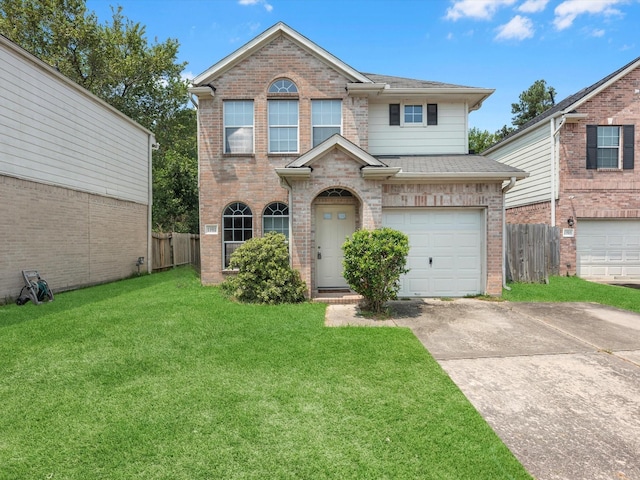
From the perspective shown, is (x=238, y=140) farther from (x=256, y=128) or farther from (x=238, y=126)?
(x=256, y=128)

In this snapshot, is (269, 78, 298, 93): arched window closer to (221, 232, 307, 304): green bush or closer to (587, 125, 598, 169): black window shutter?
(221, 232, 307, 304): green bush

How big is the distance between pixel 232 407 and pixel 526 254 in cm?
1135

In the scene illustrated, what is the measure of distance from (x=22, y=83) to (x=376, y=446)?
39.4 ft

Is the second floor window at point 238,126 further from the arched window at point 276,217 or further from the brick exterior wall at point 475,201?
the brick exterior wall at point 475,201

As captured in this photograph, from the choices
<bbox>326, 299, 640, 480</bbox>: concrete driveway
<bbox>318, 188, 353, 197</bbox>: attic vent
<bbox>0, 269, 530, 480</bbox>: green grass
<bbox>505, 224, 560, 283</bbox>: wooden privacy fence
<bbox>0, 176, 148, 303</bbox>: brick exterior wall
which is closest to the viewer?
<bbox>0, 269, 530, 480</bbox>: green grass

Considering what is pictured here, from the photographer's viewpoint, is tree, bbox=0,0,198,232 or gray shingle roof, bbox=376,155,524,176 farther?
tree, bbox=0,0,198,232

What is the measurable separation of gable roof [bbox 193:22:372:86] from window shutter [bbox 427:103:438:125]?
2405 millimetres

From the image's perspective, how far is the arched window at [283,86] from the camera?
1117 centimetres

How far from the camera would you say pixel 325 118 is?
37.0ft

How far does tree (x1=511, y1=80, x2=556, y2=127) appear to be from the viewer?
32531 mm

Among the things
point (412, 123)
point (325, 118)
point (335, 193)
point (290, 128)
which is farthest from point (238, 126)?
point (412, 123)

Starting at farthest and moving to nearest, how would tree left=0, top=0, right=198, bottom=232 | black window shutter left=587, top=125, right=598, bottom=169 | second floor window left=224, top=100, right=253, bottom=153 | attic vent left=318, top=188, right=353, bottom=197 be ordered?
1. tree left=0, top=0, right=198, bottom=232
2. black window shutter left=587, top=125, right=598, bottom=169
3. second floor window left=224, top=100, right=253, bottom=153
4. attic vent left=318, top=188, right=353, bottom=197


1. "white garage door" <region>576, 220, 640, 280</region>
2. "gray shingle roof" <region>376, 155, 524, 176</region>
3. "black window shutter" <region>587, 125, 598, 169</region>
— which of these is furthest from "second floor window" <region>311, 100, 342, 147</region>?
"white garage door" <region>576, 220, 640, 280</region>

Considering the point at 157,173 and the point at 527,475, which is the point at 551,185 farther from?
the point at 157,173
